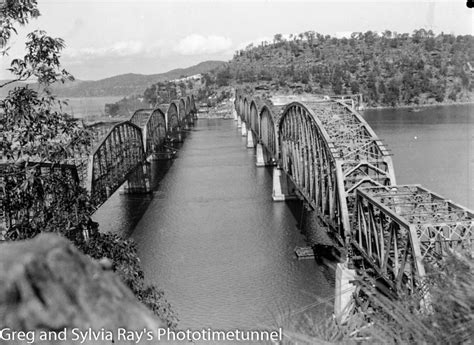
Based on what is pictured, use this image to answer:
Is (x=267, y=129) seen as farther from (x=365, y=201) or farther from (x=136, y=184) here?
(x=365, y=201)

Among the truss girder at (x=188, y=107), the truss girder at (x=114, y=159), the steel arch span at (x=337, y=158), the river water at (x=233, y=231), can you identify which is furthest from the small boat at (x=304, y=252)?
the truss girder at (x=188, y=107)

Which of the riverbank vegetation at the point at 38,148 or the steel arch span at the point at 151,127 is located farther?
the steel arch span at the point at 151,127

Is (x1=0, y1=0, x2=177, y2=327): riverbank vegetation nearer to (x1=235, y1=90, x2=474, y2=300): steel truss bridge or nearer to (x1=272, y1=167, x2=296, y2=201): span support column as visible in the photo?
(x1=235, y1=90, x2=474, y2=300): steel truss bridge

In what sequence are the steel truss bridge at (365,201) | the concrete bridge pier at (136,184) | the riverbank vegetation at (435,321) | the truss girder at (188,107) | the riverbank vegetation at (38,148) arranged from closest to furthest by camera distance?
the riverbank vegetation at (435,321)
the riverbank vegetation at (38,148)
the steel truss bridge at (365,201)
the concrete bridge pier at (136,184)
the truss girder at (188,107)

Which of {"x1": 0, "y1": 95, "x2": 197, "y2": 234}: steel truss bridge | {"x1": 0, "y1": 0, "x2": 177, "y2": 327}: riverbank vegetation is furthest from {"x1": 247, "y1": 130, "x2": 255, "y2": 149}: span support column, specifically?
{"x1": 0, "y1": 0, "x2": 177, "y2": 327}: riverbank vegetation

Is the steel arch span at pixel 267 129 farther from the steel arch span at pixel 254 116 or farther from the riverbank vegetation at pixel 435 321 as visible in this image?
the riverbank vegetation at pixel 435 321

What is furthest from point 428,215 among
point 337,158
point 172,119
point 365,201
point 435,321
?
point 172,119

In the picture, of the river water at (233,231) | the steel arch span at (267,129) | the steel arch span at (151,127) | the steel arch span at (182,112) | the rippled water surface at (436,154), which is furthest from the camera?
the steel arch span at (182,112)
